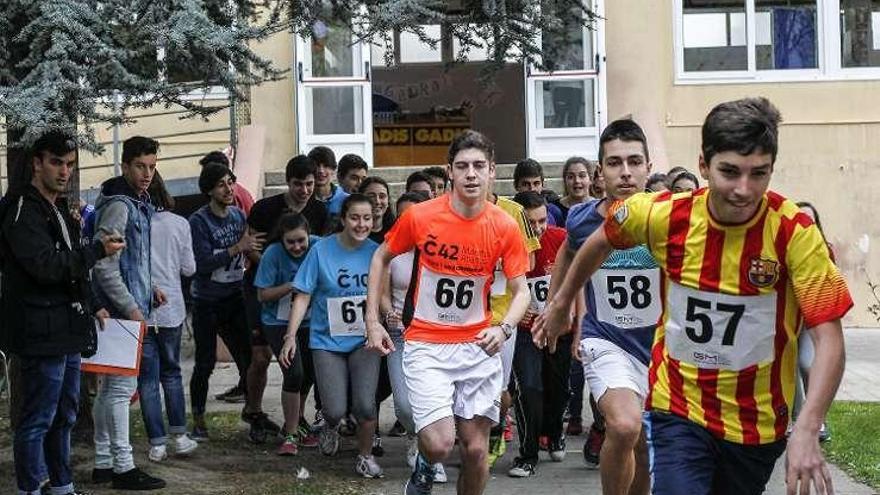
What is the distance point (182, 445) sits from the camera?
32.1 ft

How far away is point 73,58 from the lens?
697cm

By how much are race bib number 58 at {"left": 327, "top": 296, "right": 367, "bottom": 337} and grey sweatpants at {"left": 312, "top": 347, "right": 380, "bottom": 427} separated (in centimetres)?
13

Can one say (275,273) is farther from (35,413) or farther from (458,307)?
(35,413)

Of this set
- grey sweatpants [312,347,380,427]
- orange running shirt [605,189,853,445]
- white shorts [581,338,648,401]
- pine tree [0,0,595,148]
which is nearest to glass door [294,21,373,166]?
grey sweatpants [312,347,380,427]

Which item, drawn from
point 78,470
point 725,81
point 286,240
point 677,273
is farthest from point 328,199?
point 725,81

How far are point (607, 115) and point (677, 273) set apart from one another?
12651mm

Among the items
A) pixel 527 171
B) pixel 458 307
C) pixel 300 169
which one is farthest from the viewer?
pixel 527 171

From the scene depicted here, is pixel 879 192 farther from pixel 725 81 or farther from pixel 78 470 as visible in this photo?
pixel 78 470

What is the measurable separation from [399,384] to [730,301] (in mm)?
3896

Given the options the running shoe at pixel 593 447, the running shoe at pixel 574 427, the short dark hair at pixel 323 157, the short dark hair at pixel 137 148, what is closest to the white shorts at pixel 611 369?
the running shoe at pixel 593 447

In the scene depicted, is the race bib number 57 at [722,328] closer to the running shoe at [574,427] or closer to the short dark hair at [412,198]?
the short dark hair at [412,198]

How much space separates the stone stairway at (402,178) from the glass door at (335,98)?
0.78 metres

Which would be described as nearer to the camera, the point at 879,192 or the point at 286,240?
the point at 286,240

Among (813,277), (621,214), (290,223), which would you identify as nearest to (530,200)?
(290,223)
